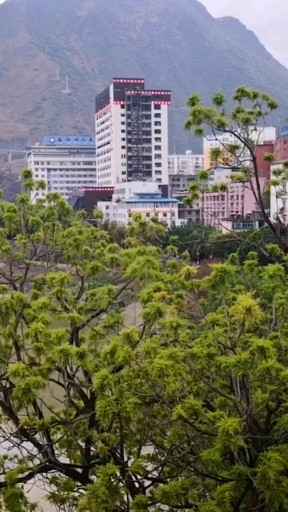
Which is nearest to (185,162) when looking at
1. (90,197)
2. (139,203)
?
(90,197)

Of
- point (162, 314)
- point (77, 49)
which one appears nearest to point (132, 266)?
point (162, 314)

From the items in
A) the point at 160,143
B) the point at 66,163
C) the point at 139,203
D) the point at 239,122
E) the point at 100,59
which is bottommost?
the point at 139,203

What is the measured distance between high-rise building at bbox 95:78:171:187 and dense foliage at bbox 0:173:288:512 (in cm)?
3068

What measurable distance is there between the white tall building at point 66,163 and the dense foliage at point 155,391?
40.9 metres

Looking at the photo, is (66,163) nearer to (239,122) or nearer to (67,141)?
(67,141)

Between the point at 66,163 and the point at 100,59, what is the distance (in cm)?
5114

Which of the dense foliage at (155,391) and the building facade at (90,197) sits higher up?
the building facade at (90,197)

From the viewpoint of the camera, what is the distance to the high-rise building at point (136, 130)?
35062mm

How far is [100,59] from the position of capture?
302ft

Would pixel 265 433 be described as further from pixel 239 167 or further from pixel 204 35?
pixel 204 35

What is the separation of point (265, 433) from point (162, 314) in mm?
837

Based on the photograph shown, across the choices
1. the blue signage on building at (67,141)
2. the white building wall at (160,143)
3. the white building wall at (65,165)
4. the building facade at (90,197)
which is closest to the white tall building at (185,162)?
the blue signage on building at (67,141)

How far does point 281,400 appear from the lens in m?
3.42

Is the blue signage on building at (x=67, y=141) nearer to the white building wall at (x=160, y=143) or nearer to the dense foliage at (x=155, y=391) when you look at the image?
the white building wall at (x=160, y=143)
